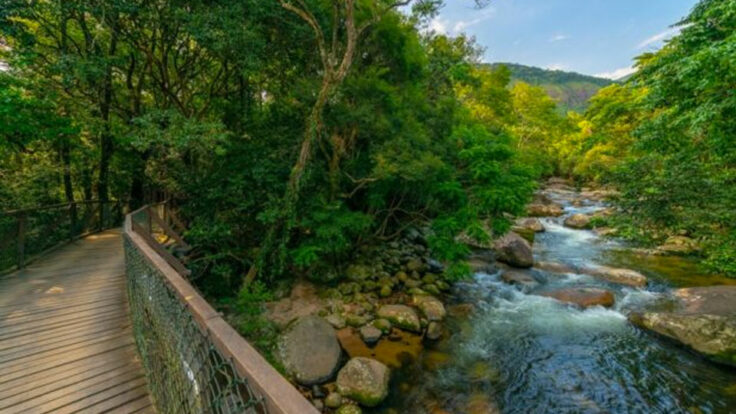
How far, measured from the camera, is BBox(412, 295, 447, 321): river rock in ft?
24.2

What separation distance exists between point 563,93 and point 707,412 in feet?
471

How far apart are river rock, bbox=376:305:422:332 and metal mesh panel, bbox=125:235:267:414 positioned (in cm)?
494

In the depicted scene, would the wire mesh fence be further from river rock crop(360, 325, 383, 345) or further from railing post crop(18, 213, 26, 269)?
railing post crop(18, 213, 26, 269)

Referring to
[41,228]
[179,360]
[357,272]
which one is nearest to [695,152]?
[357,272]

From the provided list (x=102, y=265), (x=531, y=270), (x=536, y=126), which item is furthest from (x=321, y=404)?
(x=536, y=126)

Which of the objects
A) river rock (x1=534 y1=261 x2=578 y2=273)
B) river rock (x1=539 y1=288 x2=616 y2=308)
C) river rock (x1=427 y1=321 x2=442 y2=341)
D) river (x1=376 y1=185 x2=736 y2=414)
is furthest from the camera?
Result: river rock (x1=534 y1=261 x2=578 y2=273)

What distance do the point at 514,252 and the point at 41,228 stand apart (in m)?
13.0

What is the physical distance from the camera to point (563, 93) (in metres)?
120

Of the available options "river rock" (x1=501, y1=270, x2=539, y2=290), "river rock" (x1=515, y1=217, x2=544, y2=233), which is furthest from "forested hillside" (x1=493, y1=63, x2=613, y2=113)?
"river rock" (x1=501, y1=270, x2=539, y2=290)

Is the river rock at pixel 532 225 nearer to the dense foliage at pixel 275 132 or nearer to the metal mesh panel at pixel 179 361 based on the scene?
the dense foliage at pixel 275 132

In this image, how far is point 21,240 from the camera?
6.17 m

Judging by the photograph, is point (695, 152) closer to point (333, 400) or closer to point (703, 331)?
point (703, 331)

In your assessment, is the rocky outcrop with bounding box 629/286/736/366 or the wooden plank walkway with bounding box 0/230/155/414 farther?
the rocky outcrop with bounding box 629/286/736/366

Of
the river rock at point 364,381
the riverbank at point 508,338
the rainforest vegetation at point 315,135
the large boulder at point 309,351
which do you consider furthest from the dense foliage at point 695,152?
the large boulder at point 309,351
